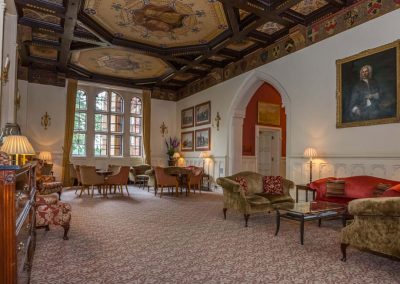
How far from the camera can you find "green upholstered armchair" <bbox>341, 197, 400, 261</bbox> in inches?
113

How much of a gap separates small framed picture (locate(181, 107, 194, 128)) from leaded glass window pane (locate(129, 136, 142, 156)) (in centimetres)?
210

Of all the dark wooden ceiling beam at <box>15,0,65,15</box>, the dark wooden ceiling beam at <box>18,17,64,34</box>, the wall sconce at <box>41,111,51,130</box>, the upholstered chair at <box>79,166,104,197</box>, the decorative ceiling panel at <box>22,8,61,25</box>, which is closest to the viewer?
the dark wooden ceiling beam at <box>15,0,65,15</box>

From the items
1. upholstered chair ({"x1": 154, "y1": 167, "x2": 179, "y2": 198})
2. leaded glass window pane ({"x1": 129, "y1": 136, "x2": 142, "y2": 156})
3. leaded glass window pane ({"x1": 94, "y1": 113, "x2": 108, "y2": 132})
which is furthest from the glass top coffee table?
leaded glass window pane ({"x1": 94, "y1": 113, "x2": 108, "y2": 132})

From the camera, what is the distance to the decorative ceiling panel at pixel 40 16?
6830mm

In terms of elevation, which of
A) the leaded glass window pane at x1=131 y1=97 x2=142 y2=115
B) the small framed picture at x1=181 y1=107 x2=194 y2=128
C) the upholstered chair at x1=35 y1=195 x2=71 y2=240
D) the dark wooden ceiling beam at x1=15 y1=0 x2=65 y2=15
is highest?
the dark wooden ceiling beam at x1=15 y1=0 x2=65 y2=15

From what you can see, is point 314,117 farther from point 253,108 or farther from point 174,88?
point 174,88

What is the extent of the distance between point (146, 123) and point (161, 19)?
626cm

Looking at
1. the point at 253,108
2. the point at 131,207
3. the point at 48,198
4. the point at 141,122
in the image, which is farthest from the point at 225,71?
the point at 48,198

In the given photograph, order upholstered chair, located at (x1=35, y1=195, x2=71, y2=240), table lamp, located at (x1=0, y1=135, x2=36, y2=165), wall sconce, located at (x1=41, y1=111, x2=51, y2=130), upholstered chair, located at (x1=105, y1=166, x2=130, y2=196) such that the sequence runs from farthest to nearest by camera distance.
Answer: wall sconce, located at (x1=41, y1=111, x2=51, y2=130)
upholstered chair, located at (x1=105, y1=166, x2=130, y2=196)
table lamp, located at (x1=0, y1=135, x2=36, y2=165)
upholstered chair, located at (x1=35, y1=195, x2=71, y2=240)

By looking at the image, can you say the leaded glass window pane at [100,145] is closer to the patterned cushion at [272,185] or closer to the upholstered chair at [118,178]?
the upholstered chair at [118,178]

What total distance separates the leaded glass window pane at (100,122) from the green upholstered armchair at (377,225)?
1092 cm

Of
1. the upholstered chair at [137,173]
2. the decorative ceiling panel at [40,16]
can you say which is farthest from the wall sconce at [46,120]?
the decorative ceiling panel at [40,16]

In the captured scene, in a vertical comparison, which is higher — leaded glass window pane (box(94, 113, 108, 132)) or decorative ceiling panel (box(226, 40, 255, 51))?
decorative ceiling panel (box(226, 40, 255, 51))

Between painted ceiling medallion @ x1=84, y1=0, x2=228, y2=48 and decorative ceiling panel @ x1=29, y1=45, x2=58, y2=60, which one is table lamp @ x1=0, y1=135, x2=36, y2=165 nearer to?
painted ceiling medallion @ x1=84, y1=0, x2=228, y2=48
